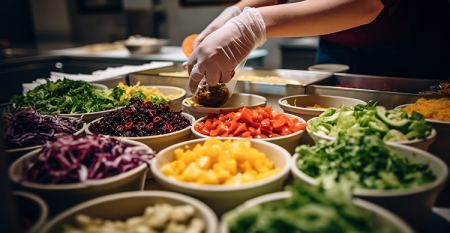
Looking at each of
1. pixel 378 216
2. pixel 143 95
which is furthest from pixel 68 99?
pixel 378 216

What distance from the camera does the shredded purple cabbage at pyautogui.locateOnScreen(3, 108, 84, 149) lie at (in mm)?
1372

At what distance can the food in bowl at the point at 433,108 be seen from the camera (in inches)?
59.6

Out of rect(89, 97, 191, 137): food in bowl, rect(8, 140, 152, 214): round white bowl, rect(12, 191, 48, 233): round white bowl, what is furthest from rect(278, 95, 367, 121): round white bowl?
rect(12, 191, 48, 233): round white bowl

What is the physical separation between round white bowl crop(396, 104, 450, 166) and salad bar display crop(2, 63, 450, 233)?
0.01 meters

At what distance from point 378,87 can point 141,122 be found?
1.89 meters

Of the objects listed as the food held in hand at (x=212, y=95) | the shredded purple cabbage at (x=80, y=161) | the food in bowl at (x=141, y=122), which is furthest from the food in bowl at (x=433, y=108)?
the shredded purple cabbage at (x=80, y=161)

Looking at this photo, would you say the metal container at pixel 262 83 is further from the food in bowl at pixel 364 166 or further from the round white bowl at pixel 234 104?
the food in bowl at pixel 364 166

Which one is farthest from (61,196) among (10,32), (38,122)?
(10,32)

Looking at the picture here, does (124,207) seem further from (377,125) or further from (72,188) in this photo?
(377,125)

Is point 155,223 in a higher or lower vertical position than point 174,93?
lower

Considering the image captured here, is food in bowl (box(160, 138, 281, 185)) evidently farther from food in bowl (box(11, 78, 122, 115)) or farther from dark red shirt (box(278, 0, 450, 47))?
dark red shirt (box(278, 0, 450, 47))

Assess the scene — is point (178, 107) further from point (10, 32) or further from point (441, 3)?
point (10, 32)

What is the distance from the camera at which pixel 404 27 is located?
8.43 feet

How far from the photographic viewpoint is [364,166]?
1.11 metres
